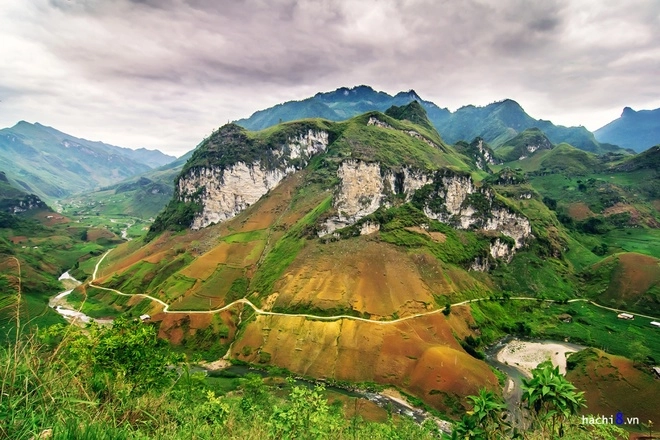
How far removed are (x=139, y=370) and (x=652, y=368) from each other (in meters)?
88.8

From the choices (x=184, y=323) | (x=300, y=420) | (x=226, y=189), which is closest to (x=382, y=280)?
(x=184, y=323)

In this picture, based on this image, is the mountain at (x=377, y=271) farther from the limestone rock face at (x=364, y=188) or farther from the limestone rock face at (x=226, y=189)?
the limestone rock face at (x=226, y=189)

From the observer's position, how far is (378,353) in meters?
81.0

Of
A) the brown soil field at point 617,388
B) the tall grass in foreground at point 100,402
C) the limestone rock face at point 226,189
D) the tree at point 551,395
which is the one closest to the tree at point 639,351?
the brown soil field at point 617,388

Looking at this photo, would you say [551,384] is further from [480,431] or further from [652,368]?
[652,368]

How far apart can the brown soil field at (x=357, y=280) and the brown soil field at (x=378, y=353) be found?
598cm

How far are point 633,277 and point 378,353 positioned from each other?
97.9 metres

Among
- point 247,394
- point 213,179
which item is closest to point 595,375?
point 247,394

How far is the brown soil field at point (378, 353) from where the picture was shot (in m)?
72.1

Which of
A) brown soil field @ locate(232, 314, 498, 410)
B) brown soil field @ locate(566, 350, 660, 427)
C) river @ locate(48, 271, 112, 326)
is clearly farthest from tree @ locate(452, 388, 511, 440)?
river @ locate(48, 271, 112, 326)

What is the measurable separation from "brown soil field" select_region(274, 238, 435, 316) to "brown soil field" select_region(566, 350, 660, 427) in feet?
121

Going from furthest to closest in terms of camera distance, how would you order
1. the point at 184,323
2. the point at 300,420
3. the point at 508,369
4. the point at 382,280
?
the point at 184,323 < the point at 382,280 < the point at 508,369 < the point at 300,420

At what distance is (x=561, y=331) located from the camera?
323 feet

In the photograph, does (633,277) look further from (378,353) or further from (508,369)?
(378,353)
